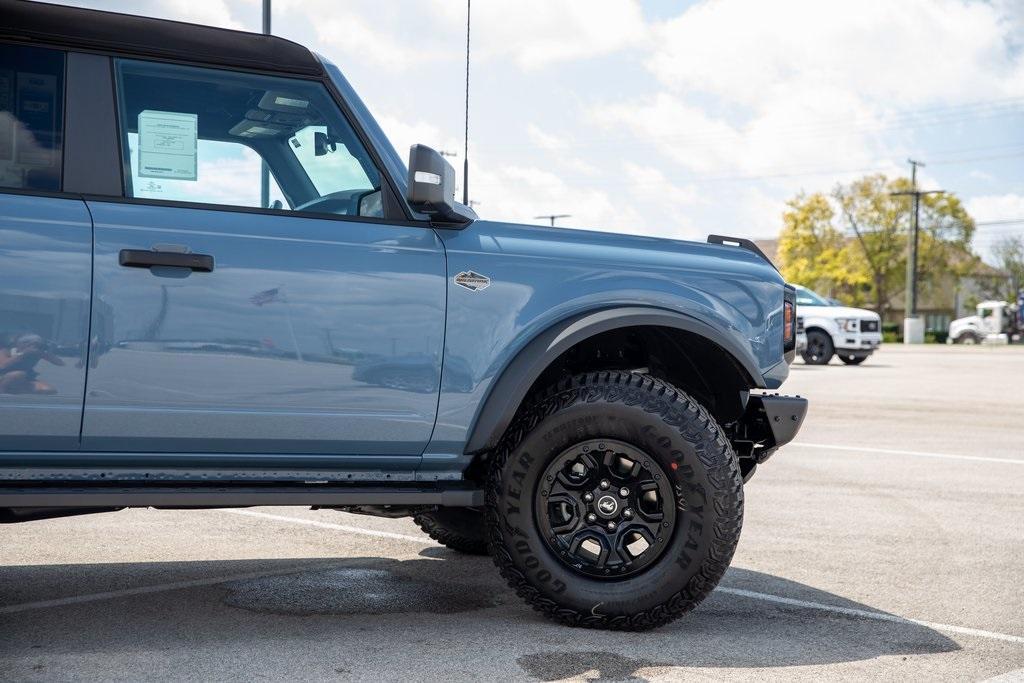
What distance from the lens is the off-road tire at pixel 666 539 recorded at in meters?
4.36

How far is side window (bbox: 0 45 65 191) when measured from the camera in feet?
13.1

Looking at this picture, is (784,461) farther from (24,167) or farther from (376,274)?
(24,167)

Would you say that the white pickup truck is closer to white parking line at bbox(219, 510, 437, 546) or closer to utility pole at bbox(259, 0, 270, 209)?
white parking line at bbox(219, 510, 437, 546)

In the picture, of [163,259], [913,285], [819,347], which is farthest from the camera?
[913,285]

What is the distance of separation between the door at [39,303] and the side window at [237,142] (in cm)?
29

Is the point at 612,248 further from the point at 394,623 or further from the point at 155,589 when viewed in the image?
the point at 155,589

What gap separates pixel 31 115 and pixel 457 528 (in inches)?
96.6

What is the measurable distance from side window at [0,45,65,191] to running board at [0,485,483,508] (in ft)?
3.35

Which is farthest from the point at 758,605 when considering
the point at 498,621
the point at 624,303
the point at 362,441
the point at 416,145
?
the point at 416,145

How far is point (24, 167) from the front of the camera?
399 centimetres

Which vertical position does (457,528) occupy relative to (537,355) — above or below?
below

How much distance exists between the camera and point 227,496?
404 cm

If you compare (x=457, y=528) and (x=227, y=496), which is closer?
(x=227, y=496)

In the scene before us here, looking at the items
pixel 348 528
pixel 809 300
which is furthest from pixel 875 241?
pixel 348 528
